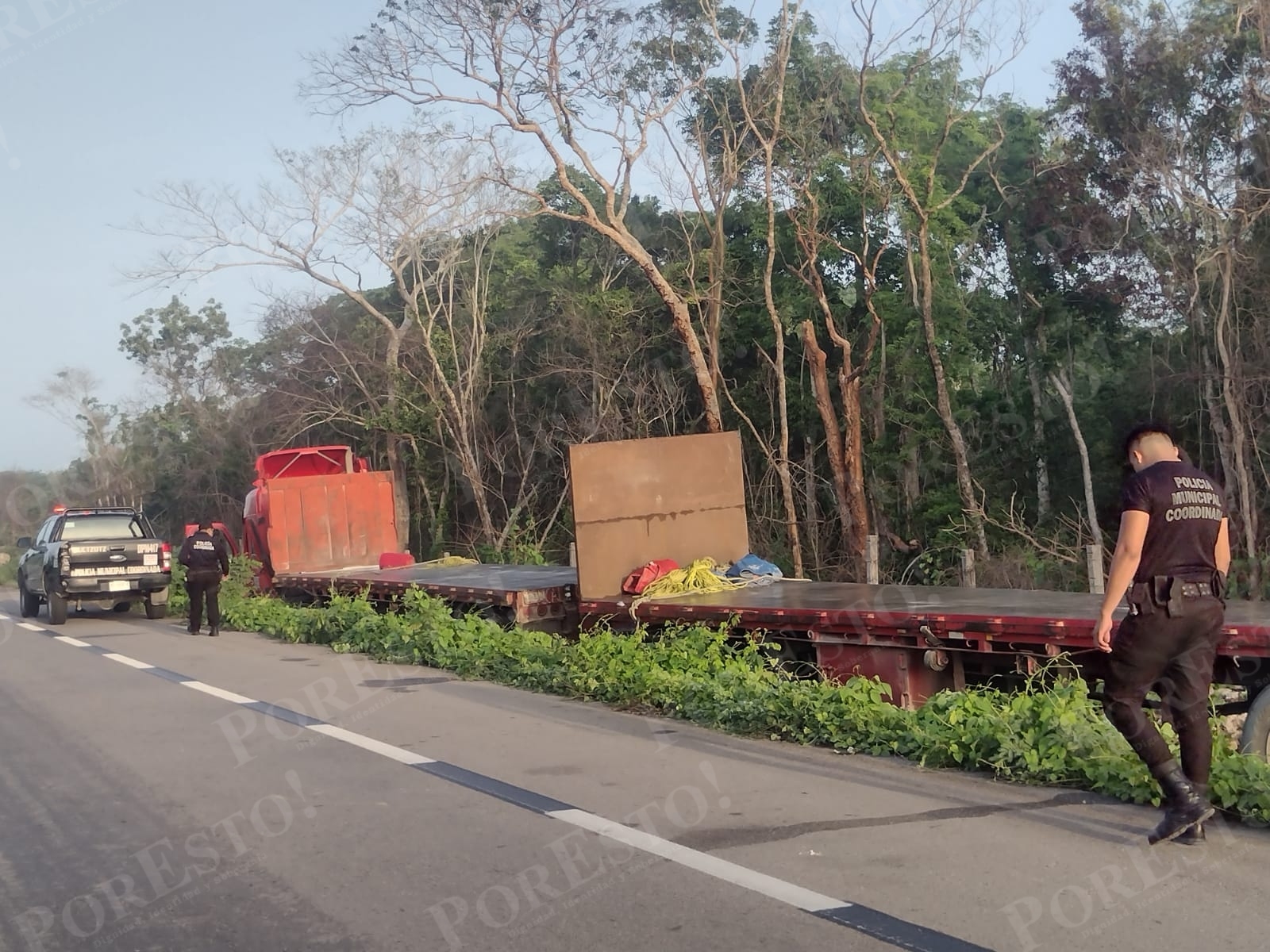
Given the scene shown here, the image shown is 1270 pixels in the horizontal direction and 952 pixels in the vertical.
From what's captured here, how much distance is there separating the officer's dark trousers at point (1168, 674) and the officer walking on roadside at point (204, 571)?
1384cm

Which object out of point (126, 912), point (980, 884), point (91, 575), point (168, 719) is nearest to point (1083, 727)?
point (980, 884)

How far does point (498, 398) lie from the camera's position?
107ft

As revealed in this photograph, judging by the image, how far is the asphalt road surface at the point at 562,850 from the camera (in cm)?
464

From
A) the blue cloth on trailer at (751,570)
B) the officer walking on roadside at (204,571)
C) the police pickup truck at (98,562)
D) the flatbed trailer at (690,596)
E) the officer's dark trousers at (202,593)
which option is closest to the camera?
the flatbed trailer at (690,596)

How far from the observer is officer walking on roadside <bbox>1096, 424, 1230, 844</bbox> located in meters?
5.32

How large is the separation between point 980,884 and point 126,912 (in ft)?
11.4

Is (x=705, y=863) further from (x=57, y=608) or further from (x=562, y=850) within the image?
(x=57, y=608)

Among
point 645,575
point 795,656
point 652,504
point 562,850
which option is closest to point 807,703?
point 795,656

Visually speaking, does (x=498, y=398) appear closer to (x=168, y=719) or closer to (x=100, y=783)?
(x=168, y=719)

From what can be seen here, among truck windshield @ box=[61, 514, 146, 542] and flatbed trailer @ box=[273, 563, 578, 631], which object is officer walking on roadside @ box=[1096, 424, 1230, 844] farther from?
truck windshield @ box=[61, 514, 146, 542]

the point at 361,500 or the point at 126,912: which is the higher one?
the point at 361,500

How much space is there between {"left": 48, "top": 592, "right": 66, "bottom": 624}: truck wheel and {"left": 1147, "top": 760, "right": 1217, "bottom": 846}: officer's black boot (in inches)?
712

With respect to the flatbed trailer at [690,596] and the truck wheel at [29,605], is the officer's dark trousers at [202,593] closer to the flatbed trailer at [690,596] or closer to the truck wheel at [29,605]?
the flatbed trailer at [690,596]

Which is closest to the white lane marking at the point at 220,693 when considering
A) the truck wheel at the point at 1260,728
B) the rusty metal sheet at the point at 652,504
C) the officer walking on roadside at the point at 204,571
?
the rusty metal sheet at the point at 652,504
